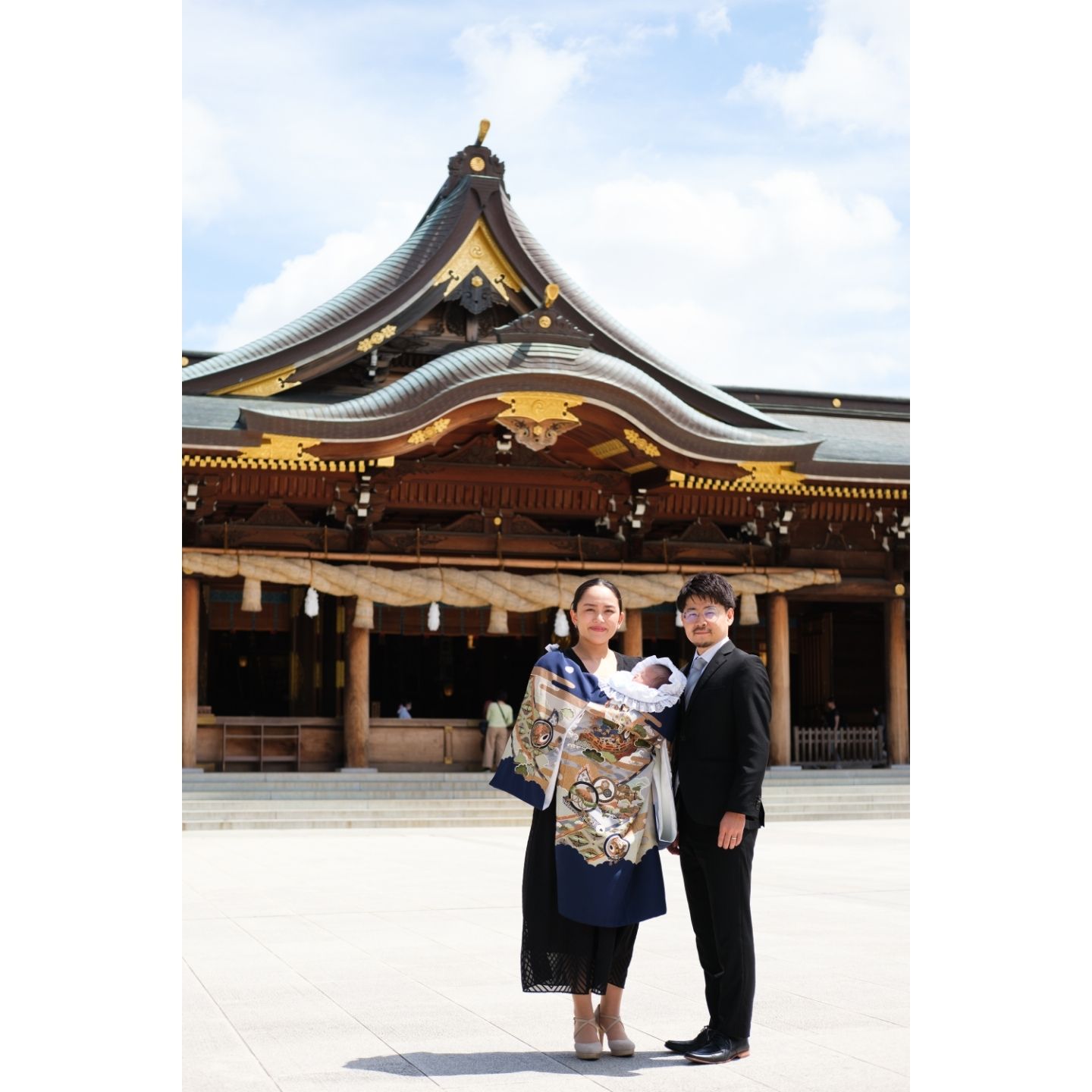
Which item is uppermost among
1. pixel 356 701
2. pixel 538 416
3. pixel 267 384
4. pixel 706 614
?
pixel 267 384

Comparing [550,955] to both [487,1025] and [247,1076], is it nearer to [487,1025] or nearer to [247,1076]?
[487,1025]

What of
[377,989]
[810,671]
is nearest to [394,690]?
[810,671]

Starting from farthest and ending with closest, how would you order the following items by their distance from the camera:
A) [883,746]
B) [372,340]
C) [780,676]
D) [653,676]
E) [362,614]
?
1. [883,746]
2. [780,676]
3. [372,340]
4. [362,614]
5. [653,676]

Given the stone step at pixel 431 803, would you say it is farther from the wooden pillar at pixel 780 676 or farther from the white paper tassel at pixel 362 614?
the white paper tassel at pixel 362 614

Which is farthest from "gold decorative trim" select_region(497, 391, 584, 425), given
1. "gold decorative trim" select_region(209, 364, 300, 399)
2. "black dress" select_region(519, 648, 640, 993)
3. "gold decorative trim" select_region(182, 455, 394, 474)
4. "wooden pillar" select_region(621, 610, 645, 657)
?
"black dress" select_region(519, 648, 640, 993)

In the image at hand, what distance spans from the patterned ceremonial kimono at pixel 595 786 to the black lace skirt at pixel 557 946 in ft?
0.25

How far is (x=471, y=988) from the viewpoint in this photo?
19.6ft

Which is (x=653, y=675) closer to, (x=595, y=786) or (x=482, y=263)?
(x=595, y=786)

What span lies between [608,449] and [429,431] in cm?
257

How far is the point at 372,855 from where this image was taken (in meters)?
12.0

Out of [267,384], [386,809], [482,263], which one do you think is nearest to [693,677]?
[386,809]

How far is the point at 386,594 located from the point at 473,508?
176cm

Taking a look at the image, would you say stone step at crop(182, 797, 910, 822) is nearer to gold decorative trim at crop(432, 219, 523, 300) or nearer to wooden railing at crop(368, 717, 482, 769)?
wooden railing at crop(368, 717, 482, 769)

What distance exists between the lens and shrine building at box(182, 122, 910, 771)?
16.7 m
